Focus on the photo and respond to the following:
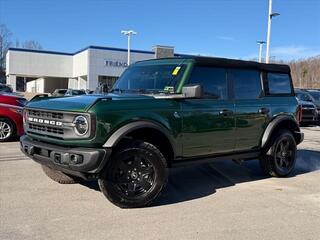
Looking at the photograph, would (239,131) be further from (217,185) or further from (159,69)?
(159,69)

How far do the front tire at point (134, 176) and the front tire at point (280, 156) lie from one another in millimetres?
2645

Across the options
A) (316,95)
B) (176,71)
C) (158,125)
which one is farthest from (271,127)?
(316,95)

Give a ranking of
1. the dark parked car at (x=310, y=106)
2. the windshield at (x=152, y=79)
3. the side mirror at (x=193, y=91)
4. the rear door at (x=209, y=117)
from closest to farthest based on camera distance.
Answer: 1. the side mirror at (x=193, y=91)
2. the rear door at (x=209, y=117)
3. the windshield at (x=152, y=79)
4. the dark parked car at (x=310, y=106)

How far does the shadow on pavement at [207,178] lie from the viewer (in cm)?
666

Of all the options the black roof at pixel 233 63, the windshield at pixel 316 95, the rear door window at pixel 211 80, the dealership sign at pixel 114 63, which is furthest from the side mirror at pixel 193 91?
the dealership sign at pixel 114 63

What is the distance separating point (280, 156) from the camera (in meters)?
8.14

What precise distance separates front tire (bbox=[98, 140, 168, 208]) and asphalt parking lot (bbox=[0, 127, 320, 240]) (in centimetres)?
17

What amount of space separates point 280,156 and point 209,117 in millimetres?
2170

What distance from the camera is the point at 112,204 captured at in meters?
5.96

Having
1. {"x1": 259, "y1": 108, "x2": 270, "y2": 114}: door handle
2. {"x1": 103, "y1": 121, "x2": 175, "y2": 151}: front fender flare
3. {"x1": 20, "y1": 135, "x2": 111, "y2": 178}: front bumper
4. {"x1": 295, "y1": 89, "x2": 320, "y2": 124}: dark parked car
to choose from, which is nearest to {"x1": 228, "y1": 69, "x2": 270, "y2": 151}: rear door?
{"x1": 259, "y1": 108, "x2": 270, "y2": 114}: door handle

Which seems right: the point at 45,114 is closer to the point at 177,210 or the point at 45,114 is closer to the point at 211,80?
the point at 177,210

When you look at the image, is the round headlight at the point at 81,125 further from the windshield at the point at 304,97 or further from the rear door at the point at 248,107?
the windshield at the point at 304,97

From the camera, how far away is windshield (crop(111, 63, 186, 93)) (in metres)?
→ 6.55

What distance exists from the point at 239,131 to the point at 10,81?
205ft
